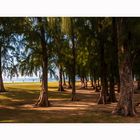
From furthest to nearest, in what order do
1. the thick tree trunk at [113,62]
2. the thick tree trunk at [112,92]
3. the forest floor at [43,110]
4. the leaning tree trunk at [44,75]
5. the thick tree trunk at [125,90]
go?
the thick tree trunk at [112,92]
the thick tree trunk at [113,62]
the leaning tree trunk at [44,75]
the thick tree trunk at [125,90]
the forest floor at [43,110]

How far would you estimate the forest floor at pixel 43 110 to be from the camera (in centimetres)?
1077

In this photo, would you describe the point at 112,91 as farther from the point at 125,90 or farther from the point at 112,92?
the point at 125,90

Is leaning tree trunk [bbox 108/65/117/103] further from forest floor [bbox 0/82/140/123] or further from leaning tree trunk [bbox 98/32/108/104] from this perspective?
forest floor [bbox 0/82/140/123]

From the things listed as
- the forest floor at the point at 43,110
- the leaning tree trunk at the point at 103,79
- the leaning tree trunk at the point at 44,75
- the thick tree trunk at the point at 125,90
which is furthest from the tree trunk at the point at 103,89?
the thick tree trunk at the point at 125,90

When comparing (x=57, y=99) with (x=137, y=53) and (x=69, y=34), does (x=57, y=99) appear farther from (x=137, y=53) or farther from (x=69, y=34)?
(x=137, y=53)

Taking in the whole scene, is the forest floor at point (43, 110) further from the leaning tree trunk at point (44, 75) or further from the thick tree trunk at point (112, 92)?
the thick tree trunk at point (112, 92)

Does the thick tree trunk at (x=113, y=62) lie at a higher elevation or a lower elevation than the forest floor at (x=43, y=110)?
higher

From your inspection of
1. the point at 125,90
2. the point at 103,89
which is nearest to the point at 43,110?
the point at 125,90

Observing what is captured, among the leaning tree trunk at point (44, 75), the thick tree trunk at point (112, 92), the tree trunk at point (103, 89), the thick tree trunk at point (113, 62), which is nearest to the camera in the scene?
the leaning tree trunk at point (44, 75)
